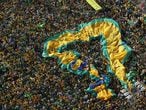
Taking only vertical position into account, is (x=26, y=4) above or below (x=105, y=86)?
above

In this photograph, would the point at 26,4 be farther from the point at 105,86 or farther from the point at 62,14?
the point at 105,86

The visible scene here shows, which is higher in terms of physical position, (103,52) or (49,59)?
(103,52)

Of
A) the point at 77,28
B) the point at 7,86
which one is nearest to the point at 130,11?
the point at 77,28

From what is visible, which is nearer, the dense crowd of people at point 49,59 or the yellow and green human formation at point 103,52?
the dense crowd of people at point 49,59

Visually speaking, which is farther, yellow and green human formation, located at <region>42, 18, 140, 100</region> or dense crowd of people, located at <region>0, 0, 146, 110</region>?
yellow and green human formation, located at <region>42, 18, 140, 100</region>
